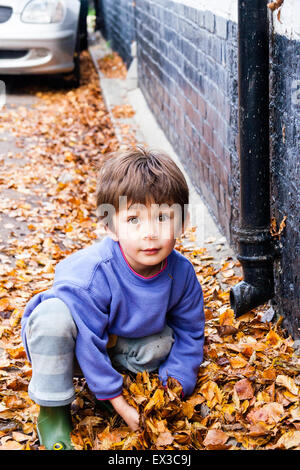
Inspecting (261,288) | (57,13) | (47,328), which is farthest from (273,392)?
(57,13)

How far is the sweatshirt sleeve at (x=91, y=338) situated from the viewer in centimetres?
220

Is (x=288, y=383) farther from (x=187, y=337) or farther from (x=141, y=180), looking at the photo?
(x=141, y=180)

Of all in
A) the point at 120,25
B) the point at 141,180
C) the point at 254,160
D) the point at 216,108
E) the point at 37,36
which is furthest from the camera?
the point at 120,25

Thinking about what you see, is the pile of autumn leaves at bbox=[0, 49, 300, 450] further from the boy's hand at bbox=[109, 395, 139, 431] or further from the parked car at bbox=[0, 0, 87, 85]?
the parked car at bbox=[0, 0, 87, 85]

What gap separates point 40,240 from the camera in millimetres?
4547

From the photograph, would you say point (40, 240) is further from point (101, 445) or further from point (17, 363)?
point (101, 445)

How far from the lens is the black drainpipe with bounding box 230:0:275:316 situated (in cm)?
282

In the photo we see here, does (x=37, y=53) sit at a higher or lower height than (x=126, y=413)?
lower

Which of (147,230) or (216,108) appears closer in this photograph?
(147,230)

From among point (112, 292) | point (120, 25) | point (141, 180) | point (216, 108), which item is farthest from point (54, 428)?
point (120, 25)

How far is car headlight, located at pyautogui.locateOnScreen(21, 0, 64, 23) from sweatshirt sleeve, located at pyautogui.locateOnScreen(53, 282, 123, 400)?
22.9ft

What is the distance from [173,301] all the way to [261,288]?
760 millimetres

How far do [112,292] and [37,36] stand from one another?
686cm

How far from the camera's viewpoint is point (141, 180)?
2250mm
